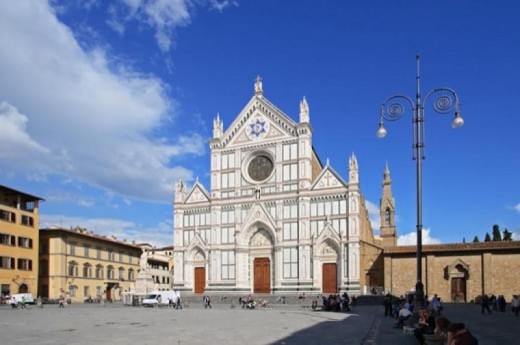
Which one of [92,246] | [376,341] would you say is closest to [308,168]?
[92,246]

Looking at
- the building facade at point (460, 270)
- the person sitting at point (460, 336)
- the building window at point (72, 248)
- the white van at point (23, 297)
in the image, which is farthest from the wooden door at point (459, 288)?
the person sitting at point (460, 336)

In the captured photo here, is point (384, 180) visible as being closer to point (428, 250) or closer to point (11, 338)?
point (428, 250)

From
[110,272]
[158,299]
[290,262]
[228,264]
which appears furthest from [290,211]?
[110,272]

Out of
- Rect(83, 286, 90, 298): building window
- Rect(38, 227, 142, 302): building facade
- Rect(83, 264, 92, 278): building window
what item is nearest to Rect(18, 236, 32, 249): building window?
Rect(38, 227, 142, 302): building facade

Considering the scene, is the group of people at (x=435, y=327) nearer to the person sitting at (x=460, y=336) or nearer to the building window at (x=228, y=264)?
the person sitting at (x=460, y=336)

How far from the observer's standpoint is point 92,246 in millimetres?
74250

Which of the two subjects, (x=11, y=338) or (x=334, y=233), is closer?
(x=11, y=338)

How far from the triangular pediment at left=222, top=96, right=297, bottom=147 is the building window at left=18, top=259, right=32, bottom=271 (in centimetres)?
2568

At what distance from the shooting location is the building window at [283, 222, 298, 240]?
198ft

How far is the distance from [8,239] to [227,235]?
924 inches

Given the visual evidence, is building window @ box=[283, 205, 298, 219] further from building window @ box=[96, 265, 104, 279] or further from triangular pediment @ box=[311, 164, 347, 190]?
building window @ box=[96, 265, 104, 279]

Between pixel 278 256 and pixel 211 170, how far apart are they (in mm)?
13181

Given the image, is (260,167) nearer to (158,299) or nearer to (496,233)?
(158,299)

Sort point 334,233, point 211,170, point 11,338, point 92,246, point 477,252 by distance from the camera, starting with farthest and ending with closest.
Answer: point 92,246 < point 211,170 < point 334,233 < point 477,252 < point 11,338
